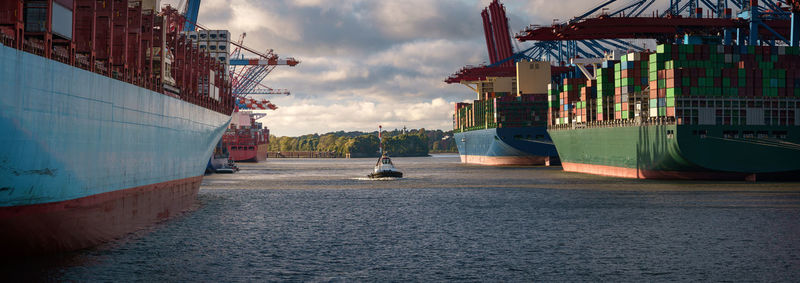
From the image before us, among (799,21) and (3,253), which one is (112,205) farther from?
(799,21)

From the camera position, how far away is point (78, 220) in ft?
80.2

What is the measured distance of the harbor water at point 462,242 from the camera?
2089 cm

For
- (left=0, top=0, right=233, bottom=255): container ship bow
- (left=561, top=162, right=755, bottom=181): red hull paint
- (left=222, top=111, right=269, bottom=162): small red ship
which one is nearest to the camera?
(left=0, top=0, right=233, bottom=255): container ship bow

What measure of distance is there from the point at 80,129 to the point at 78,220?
3378 mm

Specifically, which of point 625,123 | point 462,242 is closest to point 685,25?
point 625,123

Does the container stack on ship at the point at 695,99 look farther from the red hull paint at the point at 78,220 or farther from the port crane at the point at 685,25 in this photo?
the red hull paint at the point at 78,220

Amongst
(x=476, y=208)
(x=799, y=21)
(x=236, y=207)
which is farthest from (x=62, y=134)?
(x=799, y=21)

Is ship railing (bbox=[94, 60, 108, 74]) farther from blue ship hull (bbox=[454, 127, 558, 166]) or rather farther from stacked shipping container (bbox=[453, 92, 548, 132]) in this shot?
stacked shipping container (bbox=[453, 92, 548, 132])

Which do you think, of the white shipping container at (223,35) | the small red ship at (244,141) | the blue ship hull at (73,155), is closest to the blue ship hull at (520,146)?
the white shipping container at (223,35)

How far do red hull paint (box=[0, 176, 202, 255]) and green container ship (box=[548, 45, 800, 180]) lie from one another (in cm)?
4591

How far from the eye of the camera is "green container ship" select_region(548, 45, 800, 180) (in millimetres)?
59344

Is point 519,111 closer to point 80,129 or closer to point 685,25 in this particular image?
point 685,25

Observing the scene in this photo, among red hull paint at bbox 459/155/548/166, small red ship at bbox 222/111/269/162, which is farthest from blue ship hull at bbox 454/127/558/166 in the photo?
small red ship at bbox 222/111/269/162

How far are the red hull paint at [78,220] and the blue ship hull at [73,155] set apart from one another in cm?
4
